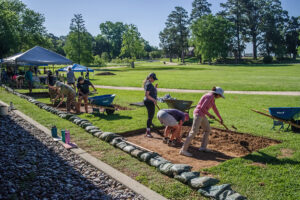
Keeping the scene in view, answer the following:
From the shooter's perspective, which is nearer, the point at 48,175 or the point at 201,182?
the point at 201,182

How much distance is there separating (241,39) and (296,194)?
86569 millimetres

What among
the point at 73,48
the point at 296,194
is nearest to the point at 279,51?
the point at 73,48

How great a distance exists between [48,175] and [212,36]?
246 feet

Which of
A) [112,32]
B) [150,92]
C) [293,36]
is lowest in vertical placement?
[150,92]

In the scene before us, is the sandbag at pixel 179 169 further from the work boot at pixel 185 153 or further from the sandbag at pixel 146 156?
the work boot at pixel 185 153

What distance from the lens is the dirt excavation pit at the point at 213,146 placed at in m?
6.52

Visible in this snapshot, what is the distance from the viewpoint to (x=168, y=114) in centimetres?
737

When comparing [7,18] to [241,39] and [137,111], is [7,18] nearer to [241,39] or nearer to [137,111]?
[137,111]

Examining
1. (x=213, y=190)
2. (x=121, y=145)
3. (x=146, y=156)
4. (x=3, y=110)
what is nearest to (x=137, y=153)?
(x=146, y=156)

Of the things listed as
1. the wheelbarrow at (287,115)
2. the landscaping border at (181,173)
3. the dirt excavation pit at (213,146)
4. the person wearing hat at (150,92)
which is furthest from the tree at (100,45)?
the landscaping border at (181,173)

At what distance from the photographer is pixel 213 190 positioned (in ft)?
14.8

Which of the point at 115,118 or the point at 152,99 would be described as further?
the point at 115,118

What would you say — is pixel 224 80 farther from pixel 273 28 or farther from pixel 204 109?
pixel 273 28

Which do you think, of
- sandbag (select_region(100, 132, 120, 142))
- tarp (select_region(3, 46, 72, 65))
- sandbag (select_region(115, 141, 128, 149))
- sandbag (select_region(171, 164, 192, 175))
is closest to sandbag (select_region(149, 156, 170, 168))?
sandbag (select_region(171, 164, 192, 175))
